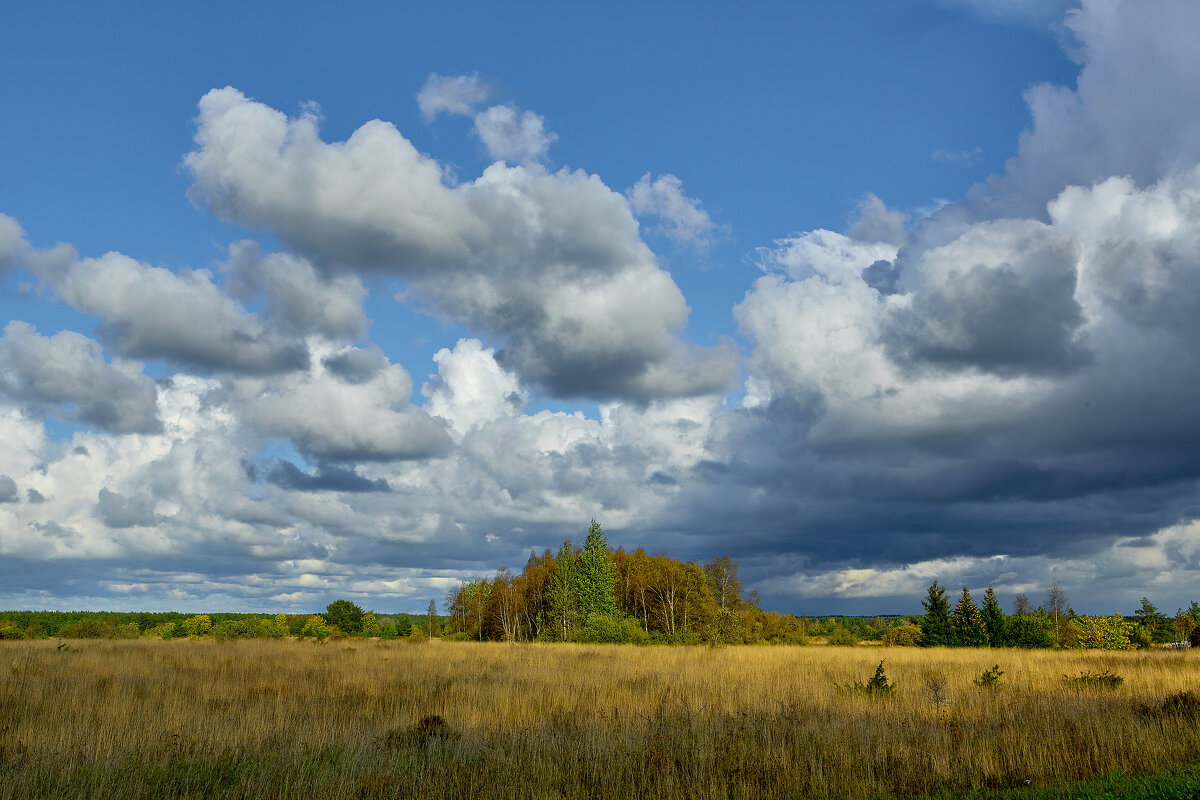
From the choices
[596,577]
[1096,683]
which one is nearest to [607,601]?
[596,577]

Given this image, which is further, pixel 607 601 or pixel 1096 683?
pixel 607 601

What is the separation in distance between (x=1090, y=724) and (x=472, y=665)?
18.7 meters

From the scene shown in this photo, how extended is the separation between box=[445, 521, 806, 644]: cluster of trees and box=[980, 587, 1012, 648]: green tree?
2122 centimetres

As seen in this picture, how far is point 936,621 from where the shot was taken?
63844mm

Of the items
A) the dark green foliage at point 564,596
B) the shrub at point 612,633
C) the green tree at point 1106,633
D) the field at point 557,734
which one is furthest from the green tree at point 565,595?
the field at point 557,734

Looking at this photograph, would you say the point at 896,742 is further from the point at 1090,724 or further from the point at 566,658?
the point at 566,658

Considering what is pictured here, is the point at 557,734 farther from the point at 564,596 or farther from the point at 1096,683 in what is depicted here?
the point at 564,596

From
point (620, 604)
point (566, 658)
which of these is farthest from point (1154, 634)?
point (566, 658)

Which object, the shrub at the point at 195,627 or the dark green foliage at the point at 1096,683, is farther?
the shrub at the point at 195,627

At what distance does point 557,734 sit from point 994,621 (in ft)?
189

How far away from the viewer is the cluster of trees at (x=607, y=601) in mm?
69188

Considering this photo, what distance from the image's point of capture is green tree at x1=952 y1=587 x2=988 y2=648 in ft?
190

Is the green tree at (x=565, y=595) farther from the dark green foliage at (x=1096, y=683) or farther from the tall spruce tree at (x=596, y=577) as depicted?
the dark green foliage at (x=1096, y=683)

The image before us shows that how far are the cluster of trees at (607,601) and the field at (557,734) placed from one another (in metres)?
34.1
